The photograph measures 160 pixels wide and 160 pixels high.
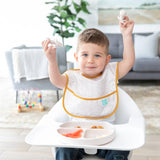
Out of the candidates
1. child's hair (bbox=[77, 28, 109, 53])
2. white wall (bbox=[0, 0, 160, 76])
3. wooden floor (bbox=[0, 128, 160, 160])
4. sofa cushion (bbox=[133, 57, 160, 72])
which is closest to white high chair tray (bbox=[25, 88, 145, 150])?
child's hair (bbox=[77, 28, 109, 53])

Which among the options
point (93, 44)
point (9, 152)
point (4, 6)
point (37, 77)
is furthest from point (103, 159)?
point (4, 6)

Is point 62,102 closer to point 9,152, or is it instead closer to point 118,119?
point 118,119

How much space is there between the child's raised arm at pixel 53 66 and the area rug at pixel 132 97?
1304mm

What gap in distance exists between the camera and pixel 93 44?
123 centimetres

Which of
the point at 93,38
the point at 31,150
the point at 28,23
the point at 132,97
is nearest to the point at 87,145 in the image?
the point at 93,38

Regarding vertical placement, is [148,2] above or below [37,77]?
above

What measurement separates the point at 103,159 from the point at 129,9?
4.01 meters

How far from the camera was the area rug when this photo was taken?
8.27ft

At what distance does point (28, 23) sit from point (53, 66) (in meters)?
3.97

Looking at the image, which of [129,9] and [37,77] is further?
[129,9]

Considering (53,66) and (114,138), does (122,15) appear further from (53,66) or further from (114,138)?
(114,138)

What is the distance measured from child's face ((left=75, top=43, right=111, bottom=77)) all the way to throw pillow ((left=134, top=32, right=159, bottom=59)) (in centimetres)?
296

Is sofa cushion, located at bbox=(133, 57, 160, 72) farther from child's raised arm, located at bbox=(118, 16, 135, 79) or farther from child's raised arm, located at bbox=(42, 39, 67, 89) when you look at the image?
child's raised arm, located at bbox=(42, 39, 67, 89)

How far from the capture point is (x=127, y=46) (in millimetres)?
1253
